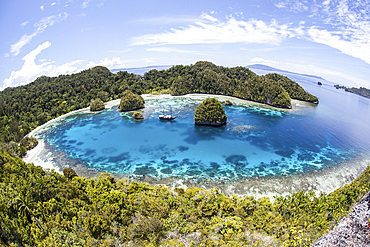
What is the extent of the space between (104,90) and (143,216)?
11381 centimetres

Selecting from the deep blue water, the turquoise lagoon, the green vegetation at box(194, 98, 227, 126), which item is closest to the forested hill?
the turquoise lagoon

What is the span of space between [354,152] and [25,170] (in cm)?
8254

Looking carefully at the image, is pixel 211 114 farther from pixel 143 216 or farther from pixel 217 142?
pixel 143 216

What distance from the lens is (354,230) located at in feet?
21.8

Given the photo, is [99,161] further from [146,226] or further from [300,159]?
[300,159]

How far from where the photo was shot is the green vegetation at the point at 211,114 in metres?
70.6

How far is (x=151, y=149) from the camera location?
55.6m

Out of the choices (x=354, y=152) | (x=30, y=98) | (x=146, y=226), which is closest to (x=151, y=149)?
(x=146, y=226)

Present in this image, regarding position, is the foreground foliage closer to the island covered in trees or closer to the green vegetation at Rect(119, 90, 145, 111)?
the island covered in trees

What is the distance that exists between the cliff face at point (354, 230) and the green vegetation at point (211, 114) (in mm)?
63653

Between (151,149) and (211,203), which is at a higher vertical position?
(211,203)

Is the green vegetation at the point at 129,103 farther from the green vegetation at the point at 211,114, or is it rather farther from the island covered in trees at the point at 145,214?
the island covered in trees at the point at 145,214

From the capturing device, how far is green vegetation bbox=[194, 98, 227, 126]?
70562 mm

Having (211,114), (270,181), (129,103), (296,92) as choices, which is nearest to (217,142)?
(211,114)
